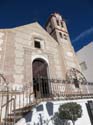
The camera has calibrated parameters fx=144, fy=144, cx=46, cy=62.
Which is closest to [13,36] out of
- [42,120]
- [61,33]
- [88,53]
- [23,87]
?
[23,87]

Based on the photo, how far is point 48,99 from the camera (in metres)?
7.83

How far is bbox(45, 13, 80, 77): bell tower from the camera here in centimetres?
1347

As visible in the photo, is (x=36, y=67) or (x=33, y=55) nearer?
(x=33, y=55)

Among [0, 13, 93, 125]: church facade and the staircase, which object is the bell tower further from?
the staircase

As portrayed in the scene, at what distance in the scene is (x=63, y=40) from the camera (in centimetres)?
1530

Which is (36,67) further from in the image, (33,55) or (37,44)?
(37,44)

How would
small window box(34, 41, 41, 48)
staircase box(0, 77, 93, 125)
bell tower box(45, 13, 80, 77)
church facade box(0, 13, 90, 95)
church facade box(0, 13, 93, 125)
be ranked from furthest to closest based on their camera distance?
bell tower box(45, 13, 80, 77) → small window box(34, 41, 41, 48) → church facade box(0, 13, 90, 95) → church facade box(0, 13, 93, 125) → staircase box(0, 77, 93, 125)

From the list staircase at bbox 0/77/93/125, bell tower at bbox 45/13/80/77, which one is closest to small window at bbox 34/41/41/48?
bell tower at bbox 45/13/80/77

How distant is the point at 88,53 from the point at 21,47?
1030 cm

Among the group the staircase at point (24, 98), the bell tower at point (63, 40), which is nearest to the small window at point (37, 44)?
the bell tower at point (63, 40)

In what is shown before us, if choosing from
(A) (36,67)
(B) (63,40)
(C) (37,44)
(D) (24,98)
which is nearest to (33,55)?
(A) (36,67)

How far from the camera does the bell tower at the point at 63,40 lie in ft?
44.2

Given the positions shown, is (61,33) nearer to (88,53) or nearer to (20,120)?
(88,53)

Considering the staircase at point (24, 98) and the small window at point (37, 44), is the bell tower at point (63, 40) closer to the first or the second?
the staircase at point (24, 98)
